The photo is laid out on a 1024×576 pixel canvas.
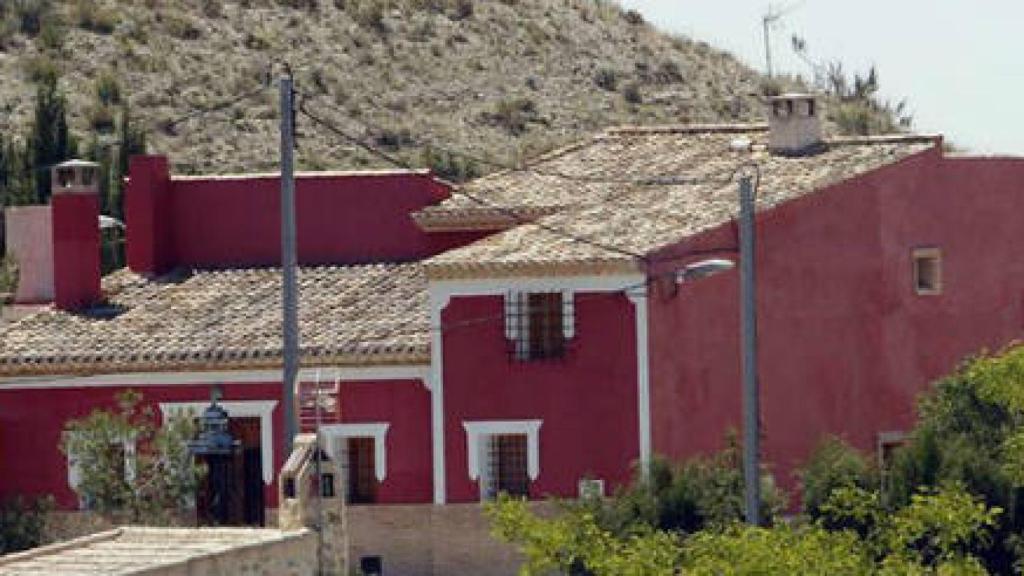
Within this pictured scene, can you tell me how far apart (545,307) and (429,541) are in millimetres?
3161

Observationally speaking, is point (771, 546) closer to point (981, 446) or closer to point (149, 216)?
point (981, 446)

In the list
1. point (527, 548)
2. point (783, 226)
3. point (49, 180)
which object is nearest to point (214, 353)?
point (783, 226)

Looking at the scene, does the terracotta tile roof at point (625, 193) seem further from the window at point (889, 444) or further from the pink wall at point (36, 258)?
the pink wall at point (36, 258)

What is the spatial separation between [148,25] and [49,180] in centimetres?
2156

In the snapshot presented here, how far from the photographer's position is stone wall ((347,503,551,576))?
5594cm

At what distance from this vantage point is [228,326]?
59.1m

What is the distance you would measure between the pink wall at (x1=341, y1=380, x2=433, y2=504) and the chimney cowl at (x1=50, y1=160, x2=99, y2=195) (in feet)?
17.7

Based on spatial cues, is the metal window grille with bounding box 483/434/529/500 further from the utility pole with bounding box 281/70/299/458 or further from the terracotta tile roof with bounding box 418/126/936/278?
the utility pole with bounding box 281/70/299/458

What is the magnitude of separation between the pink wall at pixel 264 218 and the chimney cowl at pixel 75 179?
83 centimetres

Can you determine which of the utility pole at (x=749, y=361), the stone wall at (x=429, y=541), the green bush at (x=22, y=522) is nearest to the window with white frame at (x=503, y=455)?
the stone wall at (x=429, y=541)

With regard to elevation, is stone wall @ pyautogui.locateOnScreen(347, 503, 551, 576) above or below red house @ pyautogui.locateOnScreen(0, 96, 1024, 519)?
below

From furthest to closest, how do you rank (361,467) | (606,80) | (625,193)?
(606,80) → (625,193) → (361,467)

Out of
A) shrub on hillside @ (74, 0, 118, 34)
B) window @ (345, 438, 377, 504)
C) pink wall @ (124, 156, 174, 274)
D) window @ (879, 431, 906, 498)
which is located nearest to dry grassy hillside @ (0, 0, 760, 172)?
shrub on hillside @ (74, 0, 118, 34)

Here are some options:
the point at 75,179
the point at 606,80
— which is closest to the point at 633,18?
the point at 606,80
